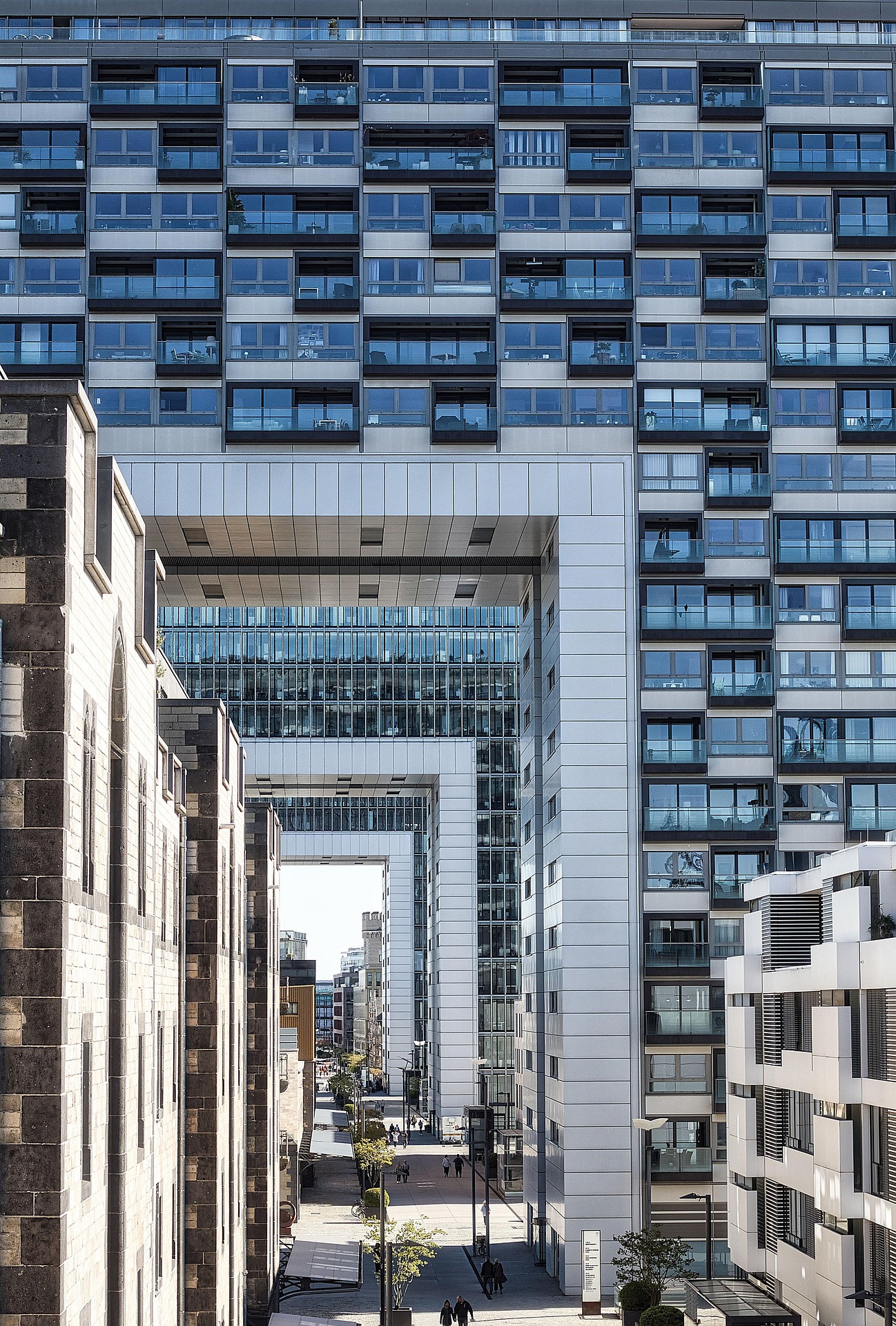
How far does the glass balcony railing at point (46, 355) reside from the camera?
60750 mm

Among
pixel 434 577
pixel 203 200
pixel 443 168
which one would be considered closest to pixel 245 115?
pixel 203 200

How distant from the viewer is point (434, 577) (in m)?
68.9

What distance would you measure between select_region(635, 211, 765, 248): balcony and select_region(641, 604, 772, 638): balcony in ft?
43.3

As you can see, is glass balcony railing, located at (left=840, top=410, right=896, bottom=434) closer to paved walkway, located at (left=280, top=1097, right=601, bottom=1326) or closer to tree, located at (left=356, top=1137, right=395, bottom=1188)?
paved walkway, located at (left=280, top=1097, right=601, bottom=1326)

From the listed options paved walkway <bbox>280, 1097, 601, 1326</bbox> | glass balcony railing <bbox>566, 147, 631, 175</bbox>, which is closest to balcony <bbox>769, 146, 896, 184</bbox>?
glass balcony railing <bbox>566, 147, 631, 175</bbox>

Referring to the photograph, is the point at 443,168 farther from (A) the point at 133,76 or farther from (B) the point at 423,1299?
(B) the point at 423,1299

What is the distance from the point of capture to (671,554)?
60969 millimetres

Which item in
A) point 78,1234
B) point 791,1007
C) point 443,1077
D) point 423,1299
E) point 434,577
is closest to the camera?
Answer: point 78,1234

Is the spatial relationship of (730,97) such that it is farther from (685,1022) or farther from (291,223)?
(685,1022)

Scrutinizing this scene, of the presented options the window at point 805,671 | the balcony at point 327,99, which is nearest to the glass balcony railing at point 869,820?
the window at point 805,671

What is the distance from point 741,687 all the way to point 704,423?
9.58 metres

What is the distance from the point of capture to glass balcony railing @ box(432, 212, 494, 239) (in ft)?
202

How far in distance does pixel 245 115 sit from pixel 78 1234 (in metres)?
49.8

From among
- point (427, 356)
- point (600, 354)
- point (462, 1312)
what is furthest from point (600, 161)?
point (462, 1312)
